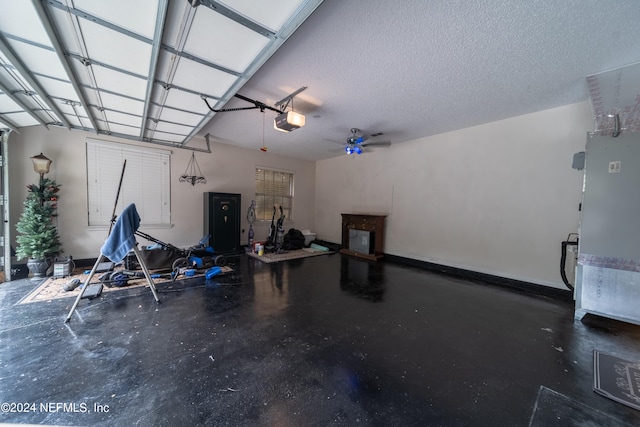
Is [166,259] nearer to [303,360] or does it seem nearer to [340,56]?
[303,360]

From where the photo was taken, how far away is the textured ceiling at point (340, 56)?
185 cm

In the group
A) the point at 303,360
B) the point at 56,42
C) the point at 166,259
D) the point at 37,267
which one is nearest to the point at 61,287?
the point at 37,267

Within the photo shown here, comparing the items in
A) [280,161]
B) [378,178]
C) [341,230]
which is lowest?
[341,230]

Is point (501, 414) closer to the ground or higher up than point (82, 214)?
closer to the ground

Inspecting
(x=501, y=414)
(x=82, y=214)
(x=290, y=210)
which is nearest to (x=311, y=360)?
(x=501, y=414)

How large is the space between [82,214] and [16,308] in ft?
8.05

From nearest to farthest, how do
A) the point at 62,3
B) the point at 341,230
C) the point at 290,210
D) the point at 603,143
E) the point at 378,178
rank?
the point at 62,3, the point at 603,143, the point at 378,178, the point at 341,230, the point at 290,210

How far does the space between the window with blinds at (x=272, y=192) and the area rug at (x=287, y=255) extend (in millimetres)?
1460

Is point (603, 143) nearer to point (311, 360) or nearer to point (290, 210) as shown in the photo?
point (311, 360)

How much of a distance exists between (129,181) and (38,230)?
64.9 inches

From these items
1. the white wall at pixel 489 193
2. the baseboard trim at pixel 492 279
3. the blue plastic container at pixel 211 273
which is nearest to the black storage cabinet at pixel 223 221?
the blue plastic container at pixel 211 273

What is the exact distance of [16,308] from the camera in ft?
9.13

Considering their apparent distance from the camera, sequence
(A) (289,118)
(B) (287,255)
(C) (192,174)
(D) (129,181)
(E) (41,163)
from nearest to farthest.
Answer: (A) (289,118)
(E) (41,163)
(D) (129,181)
(C) (192,174)
(B) (287,255)

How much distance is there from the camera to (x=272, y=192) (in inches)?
292
